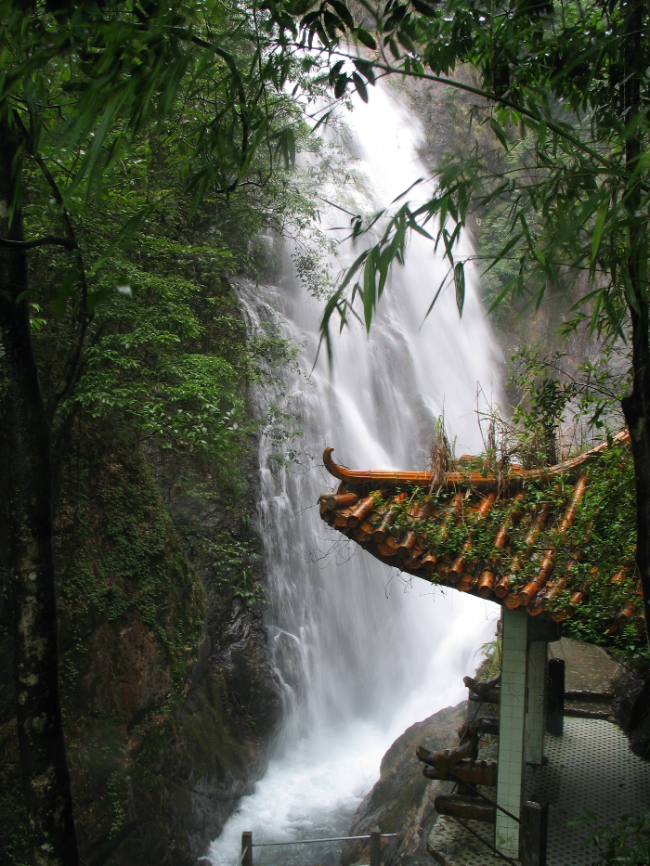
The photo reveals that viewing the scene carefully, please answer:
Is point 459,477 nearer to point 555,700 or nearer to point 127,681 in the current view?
point 555,700

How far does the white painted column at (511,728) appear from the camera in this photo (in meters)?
4.31

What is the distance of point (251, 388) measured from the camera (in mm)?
11625

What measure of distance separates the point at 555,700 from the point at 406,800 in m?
2.71

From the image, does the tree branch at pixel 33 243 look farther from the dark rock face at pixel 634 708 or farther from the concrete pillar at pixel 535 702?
the concrete pillar at pixel 535 702

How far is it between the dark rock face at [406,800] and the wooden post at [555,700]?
56.4 inches

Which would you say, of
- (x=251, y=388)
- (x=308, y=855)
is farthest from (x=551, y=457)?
(x=251, y=388)


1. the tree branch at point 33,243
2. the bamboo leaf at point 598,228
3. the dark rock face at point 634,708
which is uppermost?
the tree branch at point 33,243

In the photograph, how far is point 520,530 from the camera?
4340mm

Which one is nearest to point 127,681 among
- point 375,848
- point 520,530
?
point 375,848

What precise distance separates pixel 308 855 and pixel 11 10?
8.95 m

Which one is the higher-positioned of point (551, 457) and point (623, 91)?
point (623, 91)

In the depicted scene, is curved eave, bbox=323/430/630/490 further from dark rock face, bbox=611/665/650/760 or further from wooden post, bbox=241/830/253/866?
wooden post, bbox=241/830/253/866

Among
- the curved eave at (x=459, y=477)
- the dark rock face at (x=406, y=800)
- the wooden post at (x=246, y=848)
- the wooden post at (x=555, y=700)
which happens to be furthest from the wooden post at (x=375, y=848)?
the curved eave at (x=459, y=477)

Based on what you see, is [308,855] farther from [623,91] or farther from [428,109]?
[428,109]
